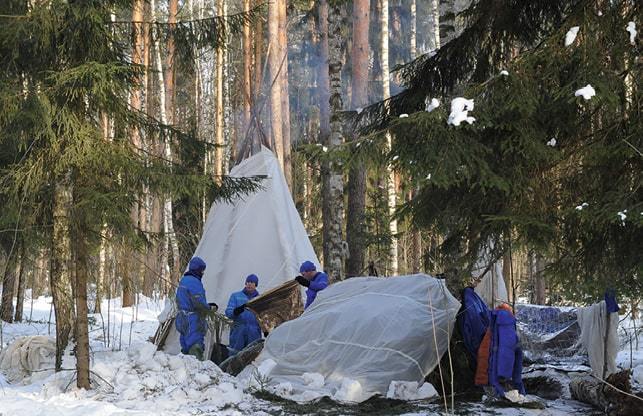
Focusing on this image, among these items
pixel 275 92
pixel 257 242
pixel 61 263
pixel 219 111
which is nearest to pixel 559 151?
pixel 61 263

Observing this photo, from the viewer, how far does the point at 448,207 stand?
584cm

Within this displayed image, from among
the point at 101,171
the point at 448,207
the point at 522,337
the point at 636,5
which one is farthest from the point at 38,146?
the point at 522,337

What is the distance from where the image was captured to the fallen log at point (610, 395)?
6.00 meters

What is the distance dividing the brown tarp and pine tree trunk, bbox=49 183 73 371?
277 centimetres

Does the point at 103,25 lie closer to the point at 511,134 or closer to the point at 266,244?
the point at 511,134

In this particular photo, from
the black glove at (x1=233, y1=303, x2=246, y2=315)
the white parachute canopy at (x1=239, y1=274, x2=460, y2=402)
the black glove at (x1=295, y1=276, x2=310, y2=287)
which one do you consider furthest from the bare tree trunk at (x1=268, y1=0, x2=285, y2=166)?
the white parachute canopy at (x1=239, y1=274, x2=460, y2=402)

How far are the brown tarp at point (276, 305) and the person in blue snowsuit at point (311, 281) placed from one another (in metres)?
0.16

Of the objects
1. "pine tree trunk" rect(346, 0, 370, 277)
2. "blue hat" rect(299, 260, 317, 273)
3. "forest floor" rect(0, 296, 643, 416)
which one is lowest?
"forest floor" rect(0, 296, 643, 416)

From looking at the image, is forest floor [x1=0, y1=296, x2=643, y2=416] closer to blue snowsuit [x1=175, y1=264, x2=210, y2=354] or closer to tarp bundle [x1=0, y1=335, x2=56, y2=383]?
tarp bundle [x1=0, y1=335, x2=56, y2=383]

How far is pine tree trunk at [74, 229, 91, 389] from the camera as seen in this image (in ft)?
22.3

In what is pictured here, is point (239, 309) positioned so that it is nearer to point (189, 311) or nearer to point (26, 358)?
point (189, 311)

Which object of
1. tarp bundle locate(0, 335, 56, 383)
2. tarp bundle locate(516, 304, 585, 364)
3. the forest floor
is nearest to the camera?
the forest floor

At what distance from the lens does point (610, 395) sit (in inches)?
248

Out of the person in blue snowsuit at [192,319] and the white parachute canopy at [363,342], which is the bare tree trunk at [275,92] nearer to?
the person in blue snowsuit at [192,319]
